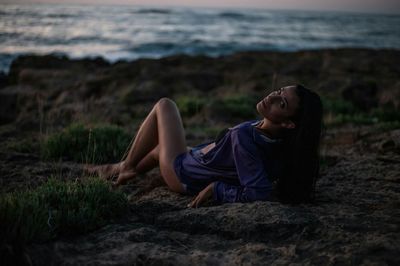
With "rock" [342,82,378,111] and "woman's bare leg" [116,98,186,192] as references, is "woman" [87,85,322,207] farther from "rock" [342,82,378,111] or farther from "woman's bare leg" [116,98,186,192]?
"rock" [342,82,378,111]

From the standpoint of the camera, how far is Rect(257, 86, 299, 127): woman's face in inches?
117

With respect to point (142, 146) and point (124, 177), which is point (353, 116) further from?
point (124, 177)

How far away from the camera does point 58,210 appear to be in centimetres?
246

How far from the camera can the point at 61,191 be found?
2.65m

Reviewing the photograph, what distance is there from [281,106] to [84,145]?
291 centimetres

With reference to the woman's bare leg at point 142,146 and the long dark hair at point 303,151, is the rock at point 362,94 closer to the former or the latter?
the woman's bare leg at point 142,146

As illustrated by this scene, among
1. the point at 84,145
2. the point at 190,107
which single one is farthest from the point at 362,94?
the point at 84,145

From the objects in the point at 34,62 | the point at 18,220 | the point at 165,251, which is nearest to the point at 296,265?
the point at 165,251

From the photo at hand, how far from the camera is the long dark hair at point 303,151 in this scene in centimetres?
293

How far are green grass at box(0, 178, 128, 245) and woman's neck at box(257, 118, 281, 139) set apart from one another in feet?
3.79

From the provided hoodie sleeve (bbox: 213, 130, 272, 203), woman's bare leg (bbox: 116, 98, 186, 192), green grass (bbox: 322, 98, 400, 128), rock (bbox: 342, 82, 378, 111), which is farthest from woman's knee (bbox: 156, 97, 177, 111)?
rock (bbox: 342, 82, 378, 111)

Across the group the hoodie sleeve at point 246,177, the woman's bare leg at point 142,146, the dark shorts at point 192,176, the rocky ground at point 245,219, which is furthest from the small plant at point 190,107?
the hoodie sleeve at point 246,177

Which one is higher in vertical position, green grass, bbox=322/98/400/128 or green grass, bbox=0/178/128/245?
green grass, bbox=0/178/128/245

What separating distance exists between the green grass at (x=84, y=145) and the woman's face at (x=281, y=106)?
7.82 ft
